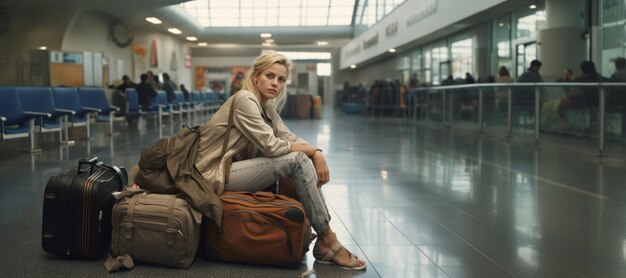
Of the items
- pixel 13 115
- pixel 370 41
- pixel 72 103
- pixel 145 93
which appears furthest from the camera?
pixel 370 41

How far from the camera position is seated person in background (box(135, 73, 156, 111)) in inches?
818

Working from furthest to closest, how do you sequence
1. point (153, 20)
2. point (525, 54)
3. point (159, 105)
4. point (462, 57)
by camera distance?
point (153, 20) → point (462, 57) → point (159, 105) → point (525, 54)

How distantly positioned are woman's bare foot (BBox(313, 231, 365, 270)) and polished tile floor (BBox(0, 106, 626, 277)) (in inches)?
2.6

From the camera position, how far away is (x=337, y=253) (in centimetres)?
368

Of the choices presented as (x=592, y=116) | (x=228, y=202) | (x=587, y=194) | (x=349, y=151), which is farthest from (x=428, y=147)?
(x=228, y=202)

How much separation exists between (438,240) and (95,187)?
212cm

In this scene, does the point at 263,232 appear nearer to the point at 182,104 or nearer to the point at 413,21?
the point at 413,21

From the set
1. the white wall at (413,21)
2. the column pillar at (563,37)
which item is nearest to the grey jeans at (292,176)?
the column pillar at (563,37)

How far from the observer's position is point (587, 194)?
6.34 metres

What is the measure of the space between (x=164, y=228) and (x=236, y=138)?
0.68 meters

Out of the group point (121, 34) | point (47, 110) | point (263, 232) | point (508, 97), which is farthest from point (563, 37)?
point (121, 34)

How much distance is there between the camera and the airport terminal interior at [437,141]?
3895 millimetres

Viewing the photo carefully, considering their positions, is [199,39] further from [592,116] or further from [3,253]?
[3,253]

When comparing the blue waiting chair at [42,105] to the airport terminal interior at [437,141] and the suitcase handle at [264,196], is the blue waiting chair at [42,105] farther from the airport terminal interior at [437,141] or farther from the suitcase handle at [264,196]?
the suitcase handle at [264,196]
